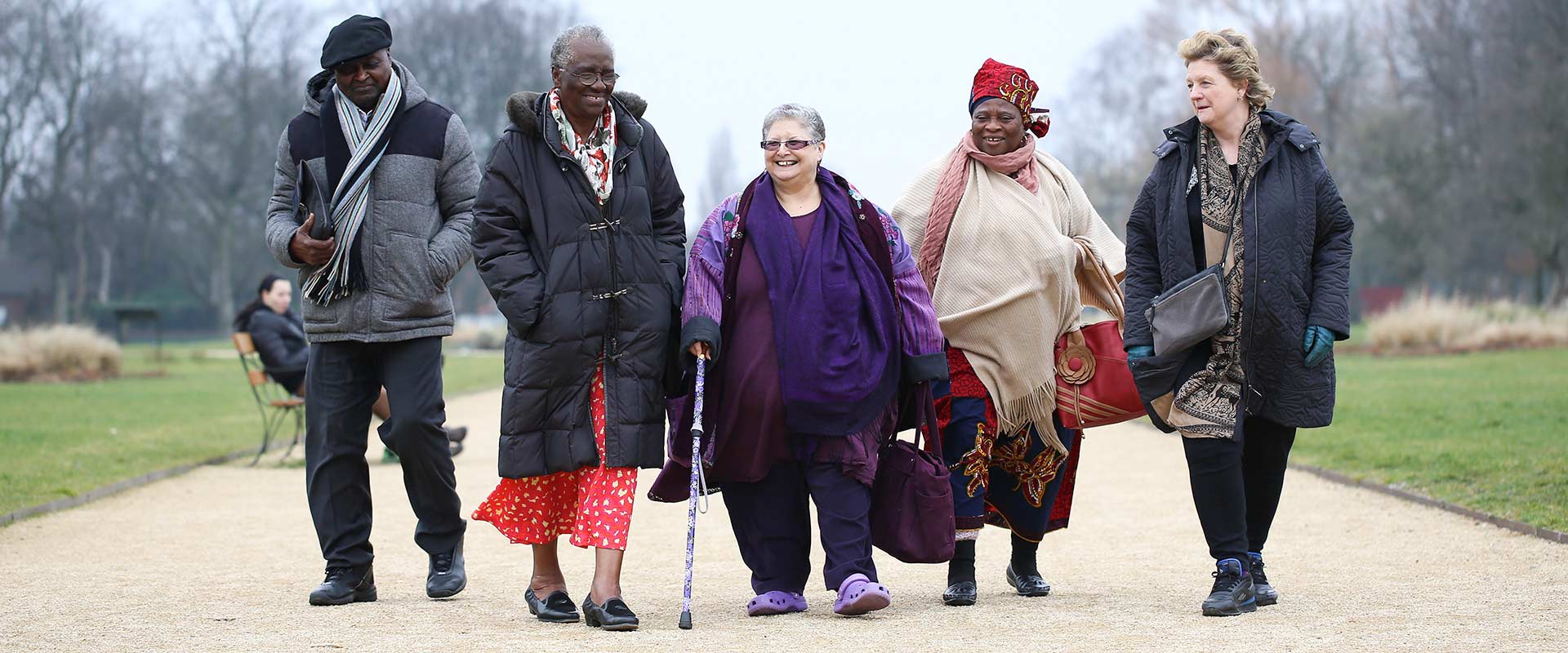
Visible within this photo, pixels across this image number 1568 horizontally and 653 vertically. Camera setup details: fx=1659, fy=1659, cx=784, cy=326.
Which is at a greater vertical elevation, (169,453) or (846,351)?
(846,351)

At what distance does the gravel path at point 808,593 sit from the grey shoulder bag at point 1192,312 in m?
0.90

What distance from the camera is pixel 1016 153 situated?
6.12 m

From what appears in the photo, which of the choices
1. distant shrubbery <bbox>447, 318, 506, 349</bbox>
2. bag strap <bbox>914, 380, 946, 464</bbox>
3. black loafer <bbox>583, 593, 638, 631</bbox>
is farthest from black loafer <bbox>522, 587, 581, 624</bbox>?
distant shrubbery <bbox>447, 318, 506, 349</bbox>

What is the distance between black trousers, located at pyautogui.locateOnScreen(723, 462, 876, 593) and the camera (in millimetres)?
5590

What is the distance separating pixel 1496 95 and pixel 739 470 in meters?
44.5

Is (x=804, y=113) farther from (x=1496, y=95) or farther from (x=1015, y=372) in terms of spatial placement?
(x=1496, y=95)

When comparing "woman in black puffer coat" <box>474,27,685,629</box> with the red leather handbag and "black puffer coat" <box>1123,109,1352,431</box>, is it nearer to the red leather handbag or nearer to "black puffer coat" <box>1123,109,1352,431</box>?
the red leather handbag

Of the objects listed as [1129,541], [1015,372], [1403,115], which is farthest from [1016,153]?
[1403,115]

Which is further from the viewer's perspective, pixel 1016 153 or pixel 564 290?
pixel 1016 153

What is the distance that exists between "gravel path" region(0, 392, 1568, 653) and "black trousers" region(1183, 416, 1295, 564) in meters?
0.26

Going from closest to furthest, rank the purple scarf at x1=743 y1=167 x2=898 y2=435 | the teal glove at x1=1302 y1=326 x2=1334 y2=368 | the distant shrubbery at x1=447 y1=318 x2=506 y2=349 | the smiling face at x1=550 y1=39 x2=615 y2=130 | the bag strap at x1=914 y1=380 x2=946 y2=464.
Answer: the smiling face at x1=550 y1=39 x2=615 y2=130
the teal glove at x1=1302 y1=326 x2=1334 y2=368
the purple scarf at x1=743 y1=167 x2=898 y2=435
the bag strap at x1=914 y1=380 x2=946 y2=464
the distant shrubbery at x1=447 y1=318 x2=506 y2=349

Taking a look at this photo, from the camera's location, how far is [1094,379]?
19.8 ft

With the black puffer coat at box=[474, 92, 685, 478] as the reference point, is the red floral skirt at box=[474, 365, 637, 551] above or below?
below

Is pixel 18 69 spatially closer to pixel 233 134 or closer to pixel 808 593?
pixel 233 134
